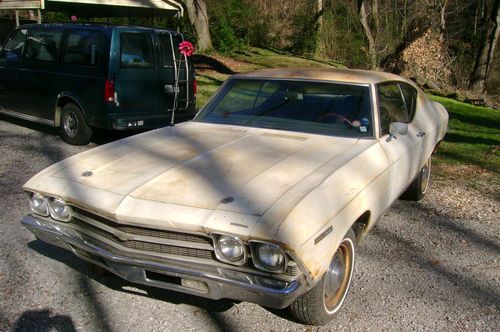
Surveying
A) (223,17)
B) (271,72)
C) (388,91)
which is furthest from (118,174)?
(223,17)

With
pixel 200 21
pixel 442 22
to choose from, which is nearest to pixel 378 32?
pixel 442 22

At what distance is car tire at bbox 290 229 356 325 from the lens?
3014mm

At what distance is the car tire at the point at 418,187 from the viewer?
17.5 ft

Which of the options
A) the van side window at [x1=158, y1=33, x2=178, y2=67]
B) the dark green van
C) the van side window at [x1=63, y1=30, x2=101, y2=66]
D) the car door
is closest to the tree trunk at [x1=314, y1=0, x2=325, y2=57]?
the dark green van

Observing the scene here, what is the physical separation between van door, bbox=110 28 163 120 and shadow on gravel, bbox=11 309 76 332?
4292 mm

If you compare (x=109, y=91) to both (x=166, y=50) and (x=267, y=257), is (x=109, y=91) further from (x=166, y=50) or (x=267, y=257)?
(x=267, y=257)

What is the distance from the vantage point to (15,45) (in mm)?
8422

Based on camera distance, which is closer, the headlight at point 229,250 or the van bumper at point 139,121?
the headlight at point 229,250

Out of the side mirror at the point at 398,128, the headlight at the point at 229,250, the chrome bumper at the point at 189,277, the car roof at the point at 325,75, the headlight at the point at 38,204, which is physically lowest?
the chrome bumper at the point at 189,277

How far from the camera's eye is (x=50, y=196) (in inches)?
128

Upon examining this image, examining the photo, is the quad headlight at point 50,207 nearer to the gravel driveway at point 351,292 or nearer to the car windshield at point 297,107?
the gravel driveway at point 351,292

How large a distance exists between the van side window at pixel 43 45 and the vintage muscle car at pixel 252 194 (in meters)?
4.17

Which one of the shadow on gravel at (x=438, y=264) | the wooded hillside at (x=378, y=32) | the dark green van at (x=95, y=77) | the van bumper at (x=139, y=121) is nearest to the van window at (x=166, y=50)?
the dark green van at (x=95, y=77)

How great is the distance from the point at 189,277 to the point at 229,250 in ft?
0.91
